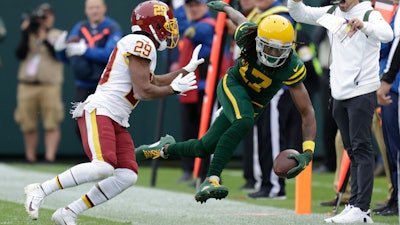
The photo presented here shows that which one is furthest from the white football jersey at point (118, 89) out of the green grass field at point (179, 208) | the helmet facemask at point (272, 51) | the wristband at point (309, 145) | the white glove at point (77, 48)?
the white glove at point (77, 48)

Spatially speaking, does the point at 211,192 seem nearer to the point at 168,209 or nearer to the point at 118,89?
the point at 118,89

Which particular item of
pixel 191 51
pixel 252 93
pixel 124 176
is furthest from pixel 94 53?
pixel 124 176

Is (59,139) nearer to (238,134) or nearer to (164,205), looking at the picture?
(164,205)

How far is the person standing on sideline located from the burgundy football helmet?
1303 mm

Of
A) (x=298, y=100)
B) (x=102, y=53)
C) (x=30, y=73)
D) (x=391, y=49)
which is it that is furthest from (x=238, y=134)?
(x=30, y=73)

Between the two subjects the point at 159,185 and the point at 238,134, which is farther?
the point at 159,185

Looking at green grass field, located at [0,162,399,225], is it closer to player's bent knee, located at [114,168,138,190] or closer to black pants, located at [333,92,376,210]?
black pants, located at [333,92,376,210]

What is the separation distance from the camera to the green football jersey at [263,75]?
7023 millimetres

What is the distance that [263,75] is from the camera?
7.11m

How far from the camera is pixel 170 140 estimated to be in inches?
295

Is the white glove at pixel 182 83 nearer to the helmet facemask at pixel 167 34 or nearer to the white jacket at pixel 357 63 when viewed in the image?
the helmet facemask at pixel 167 34

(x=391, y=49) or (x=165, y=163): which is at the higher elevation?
(x=391, y=49)

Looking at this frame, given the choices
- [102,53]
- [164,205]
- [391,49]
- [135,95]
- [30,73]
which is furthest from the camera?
[30,73]

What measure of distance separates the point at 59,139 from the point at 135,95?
8.58m
